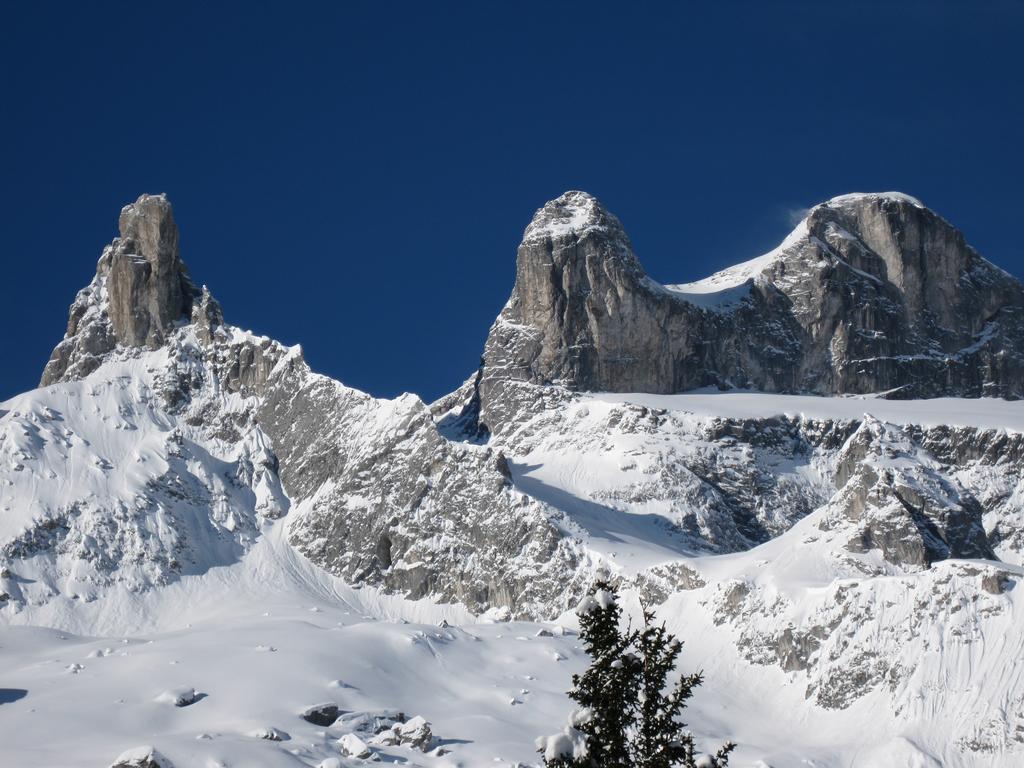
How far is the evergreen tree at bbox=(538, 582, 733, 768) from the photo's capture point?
5722 centimetres

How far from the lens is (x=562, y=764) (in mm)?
56188

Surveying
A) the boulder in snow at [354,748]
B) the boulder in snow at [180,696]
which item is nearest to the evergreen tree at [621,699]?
the boulder in snow at [354,748]

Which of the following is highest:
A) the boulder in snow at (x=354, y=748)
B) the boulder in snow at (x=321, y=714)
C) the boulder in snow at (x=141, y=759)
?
the boulder in snow at (x=321, y=714)

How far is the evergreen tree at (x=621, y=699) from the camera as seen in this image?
188 ft

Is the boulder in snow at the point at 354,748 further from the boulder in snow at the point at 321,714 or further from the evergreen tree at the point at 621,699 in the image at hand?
the evergreen tree at the point at 621,699

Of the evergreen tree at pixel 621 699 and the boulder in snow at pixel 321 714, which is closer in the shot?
the evergreen tree at pixel 621 699

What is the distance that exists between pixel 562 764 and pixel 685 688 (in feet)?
15.5

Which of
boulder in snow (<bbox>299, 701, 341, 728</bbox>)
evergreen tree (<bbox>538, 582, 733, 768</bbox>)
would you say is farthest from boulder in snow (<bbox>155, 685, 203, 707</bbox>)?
evergreen tree (<bbox>538, 582, 733, 768</bbox>)

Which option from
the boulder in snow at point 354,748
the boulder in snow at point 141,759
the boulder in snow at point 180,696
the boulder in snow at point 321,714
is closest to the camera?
the boulder in snow at point 141,759

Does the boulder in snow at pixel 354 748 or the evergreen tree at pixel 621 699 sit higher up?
the evergreen tree at pixel 621 699

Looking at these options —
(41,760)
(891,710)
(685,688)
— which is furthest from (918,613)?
(685,688)

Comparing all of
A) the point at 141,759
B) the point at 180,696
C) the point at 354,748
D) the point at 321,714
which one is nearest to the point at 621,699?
the point at 141,759

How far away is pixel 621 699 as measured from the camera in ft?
193

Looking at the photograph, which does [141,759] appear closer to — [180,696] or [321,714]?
[321,714]
